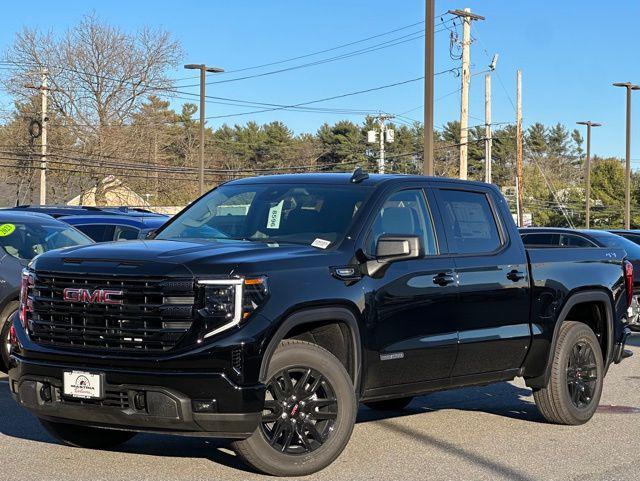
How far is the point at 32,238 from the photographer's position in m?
10.5

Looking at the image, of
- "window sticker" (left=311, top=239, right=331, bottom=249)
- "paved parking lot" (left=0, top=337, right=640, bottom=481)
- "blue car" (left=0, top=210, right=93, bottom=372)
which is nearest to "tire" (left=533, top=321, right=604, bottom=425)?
"paved parking lot" (left=0, top=337, right=640, bottom=481)

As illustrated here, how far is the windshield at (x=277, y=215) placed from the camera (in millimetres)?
6781

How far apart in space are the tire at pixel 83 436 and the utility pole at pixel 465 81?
85.7ft

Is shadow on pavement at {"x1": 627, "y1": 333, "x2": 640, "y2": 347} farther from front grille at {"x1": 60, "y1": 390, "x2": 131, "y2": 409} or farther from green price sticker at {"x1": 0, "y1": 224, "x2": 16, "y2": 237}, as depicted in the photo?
front grille at {"x1": 60, "y1": 390, "x2": 131, "y2": 409}

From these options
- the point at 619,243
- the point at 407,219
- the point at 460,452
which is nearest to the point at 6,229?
the point at 407,219

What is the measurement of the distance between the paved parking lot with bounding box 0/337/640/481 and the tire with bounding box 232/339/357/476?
198 mm

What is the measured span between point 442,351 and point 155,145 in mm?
56216

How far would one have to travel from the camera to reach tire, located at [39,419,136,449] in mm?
6750

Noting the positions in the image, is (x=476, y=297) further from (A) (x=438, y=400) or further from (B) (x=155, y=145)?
(B) (x=155, y=145)

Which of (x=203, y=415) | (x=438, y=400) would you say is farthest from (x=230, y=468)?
(x=438, y=400)

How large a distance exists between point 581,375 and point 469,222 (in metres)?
1.85

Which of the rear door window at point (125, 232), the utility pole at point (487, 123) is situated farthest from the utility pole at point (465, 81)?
the rear door window at point (125, 232)

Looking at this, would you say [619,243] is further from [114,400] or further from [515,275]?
[114,400]

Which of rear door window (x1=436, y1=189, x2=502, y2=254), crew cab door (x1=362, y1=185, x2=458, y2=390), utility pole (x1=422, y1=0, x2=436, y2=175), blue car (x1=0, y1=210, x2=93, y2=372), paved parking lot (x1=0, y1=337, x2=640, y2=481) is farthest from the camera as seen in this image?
utility pole (x1=422, y1=0, x2=436, y2=175)
